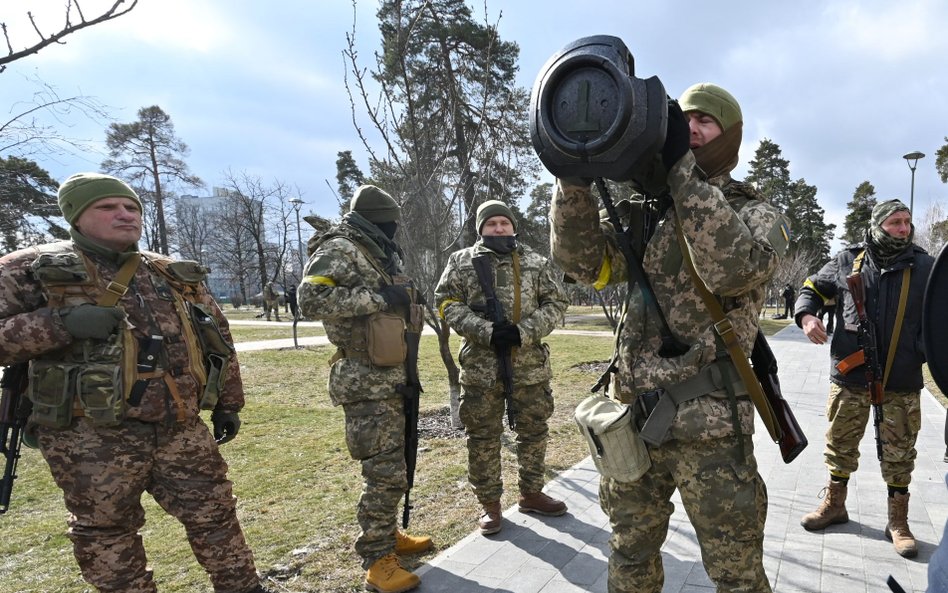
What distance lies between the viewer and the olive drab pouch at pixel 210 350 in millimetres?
2949

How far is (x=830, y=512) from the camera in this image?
372 centimetres

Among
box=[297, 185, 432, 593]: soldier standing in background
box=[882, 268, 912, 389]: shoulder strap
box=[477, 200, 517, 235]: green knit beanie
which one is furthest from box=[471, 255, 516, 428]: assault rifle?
box=[882, 268, 912, 389]: shoulder strap

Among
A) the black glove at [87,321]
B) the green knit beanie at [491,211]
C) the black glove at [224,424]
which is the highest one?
the green knit beanie at [491,211]

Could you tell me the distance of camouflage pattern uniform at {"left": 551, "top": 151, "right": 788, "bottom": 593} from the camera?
1.80m

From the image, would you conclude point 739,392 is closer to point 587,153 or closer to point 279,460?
point 587,153

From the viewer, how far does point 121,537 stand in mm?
2551

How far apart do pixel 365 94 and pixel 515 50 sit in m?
15.6

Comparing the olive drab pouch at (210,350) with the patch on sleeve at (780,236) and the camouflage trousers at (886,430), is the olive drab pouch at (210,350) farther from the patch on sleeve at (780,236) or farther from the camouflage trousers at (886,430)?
the camouflage trousers at (886,430)

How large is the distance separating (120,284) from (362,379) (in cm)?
132

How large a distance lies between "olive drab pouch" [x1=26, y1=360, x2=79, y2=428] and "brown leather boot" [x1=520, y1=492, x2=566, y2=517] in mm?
2855

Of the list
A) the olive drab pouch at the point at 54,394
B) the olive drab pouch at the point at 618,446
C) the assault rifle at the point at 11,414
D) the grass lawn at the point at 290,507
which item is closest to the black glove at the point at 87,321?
the olive drab pouch at the point at 54,394

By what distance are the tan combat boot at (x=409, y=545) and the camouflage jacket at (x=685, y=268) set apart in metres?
2.00

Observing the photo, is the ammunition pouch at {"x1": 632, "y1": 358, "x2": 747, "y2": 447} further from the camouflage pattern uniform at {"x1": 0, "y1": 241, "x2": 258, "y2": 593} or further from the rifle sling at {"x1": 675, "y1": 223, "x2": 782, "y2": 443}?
the camouflage pattern uniform at {"x1": 0, "y1": 241, "x2": 258, "y2": 593}

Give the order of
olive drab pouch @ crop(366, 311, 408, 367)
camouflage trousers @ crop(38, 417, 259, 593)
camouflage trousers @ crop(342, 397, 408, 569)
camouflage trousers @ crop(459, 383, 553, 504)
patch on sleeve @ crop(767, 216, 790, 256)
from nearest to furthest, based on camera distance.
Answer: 1. patch on sleeve @ crop(767, 216, 790, 256)
2. camouflage trousers @ crop(38, 417, 259, 593)
3. camouflage trousers @ crop(342, 397, 408, 569)
4. olive drab pouch @ crop(366, 311, 408, 367)
5. camouflage trousers @ crop(459, 383, 553, 504)
